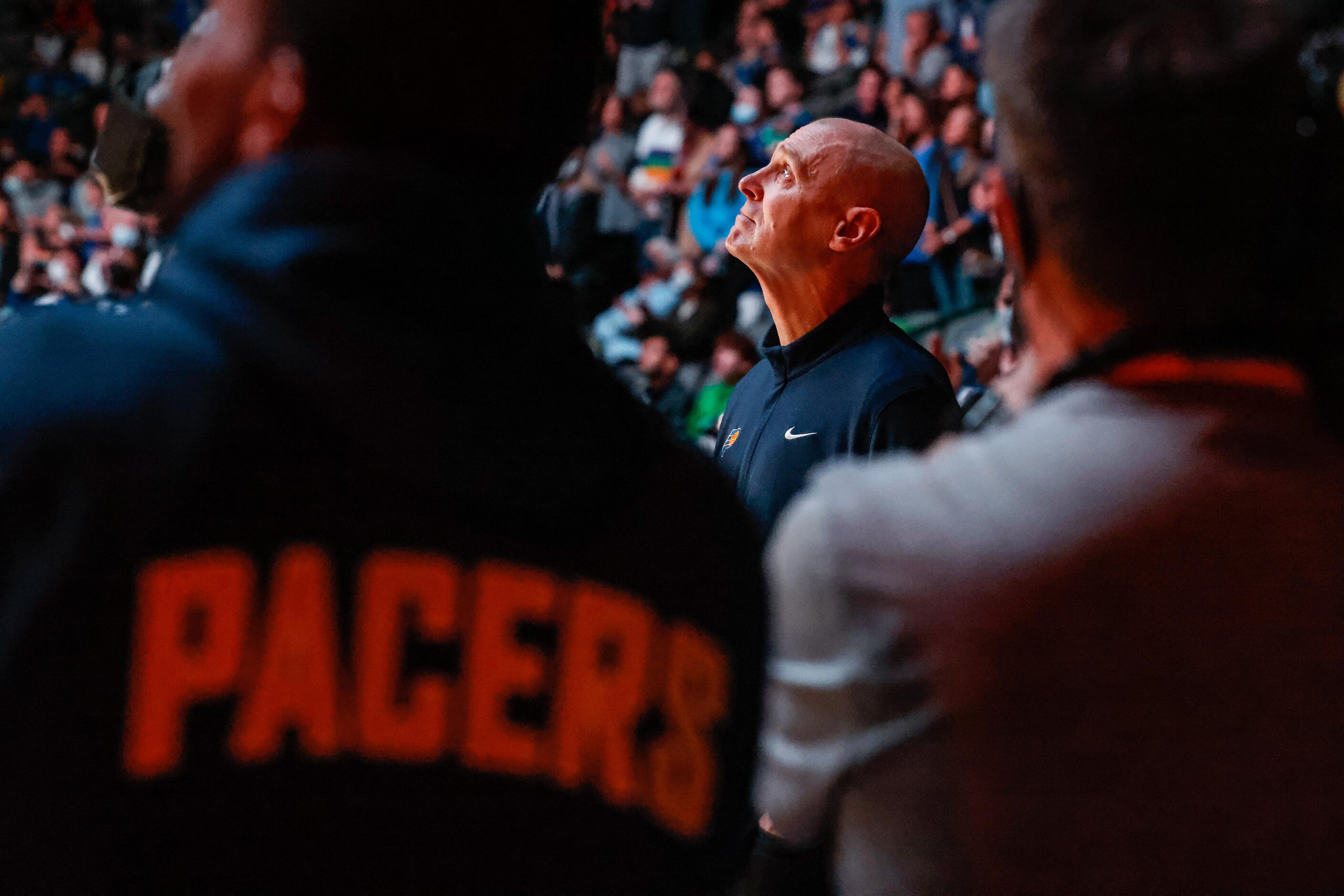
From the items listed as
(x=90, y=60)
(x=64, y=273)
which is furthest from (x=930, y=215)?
(x=90, y=60)

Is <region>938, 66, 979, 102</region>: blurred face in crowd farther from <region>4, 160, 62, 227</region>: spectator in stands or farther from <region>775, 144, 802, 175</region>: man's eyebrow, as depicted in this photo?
<region>4, 160, 62, 227</region>: spectator in stands

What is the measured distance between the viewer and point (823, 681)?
0.97 meters

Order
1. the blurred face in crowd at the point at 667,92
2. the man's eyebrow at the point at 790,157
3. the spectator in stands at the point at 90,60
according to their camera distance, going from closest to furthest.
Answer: the man's eyebrow at the point at 790,157 < the blurred face in crowd at the point at 667,92 < the spectator in stands at the point at 90,60

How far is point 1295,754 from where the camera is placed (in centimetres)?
92

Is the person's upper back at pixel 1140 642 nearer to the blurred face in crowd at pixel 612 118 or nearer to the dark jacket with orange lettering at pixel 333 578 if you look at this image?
the dark jacket with orange lettering at pixel 333 578

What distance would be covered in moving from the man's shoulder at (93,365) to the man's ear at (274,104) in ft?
0.52

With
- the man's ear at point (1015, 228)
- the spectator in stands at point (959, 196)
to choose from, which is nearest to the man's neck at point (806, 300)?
the man's ear at point (1015, 228)

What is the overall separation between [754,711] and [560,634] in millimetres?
262

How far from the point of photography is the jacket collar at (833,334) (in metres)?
2.45

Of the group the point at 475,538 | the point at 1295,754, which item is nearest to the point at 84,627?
the point at 475,538

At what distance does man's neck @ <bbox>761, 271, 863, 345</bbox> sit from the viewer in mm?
2518

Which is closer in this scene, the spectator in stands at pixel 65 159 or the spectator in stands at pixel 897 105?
the spectator in stands at pixel 897 105

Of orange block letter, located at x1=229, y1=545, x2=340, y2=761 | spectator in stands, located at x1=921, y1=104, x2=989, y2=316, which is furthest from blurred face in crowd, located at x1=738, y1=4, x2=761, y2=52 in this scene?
orange block letter, located at x1=229, y1=545, x2=340, y2=761

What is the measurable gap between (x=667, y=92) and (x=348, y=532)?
10.1 meters
